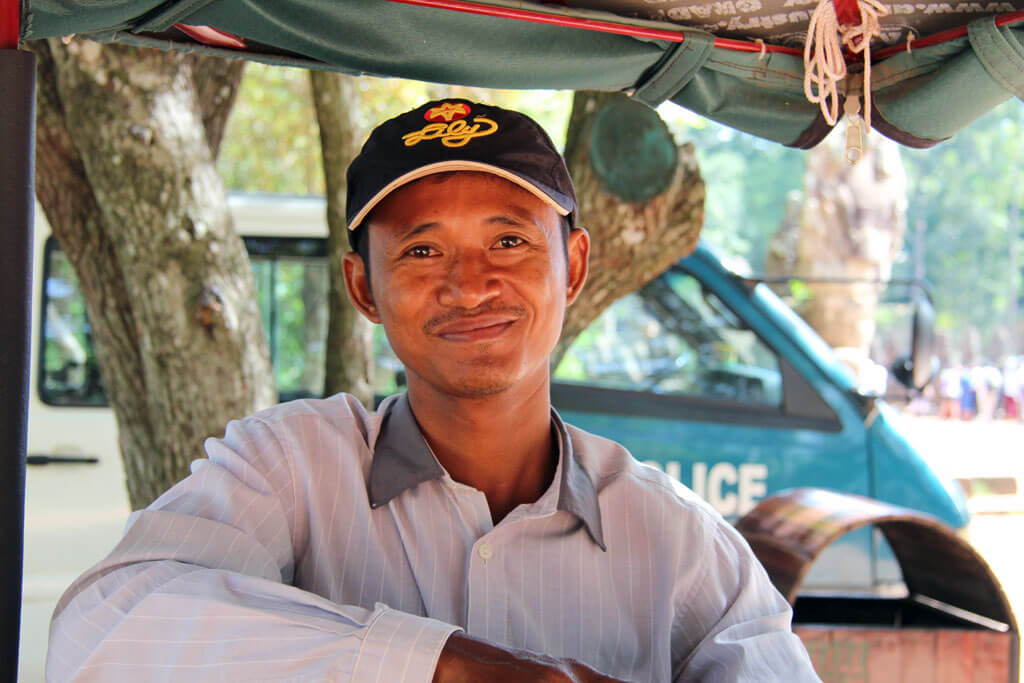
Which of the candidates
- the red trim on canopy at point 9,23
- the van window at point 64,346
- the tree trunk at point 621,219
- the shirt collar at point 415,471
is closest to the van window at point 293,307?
the van window at point 64,346

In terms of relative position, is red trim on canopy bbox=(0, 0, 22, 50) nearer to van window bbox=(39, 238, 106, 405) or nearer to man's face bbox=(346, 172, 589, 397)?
man's face bbox=(346, 172, 589, 397)

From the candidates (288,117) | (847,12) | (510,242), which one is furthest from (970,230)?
(510,242)

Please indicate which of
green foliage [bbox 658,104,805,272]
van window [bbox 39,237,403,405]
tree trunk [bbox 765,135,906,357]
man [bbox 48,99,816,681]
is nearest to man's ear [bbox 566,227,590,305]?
man [bbox 48,99,816,681]

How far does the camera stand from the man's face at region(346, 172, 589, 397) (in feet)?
6.29

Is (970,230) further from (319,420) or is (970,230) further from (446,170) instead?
(319,420)

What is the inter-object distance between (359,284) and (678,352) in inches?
134

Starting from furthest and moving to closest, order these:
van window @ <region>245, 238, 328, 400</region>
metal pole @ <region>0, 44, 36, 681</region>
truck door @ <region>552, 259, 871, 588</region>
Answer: van window @ <region>245, 238, 328, 400</region> < truck door @ <region>552, 259, 871, 588</region> < metal pole @ <region>0, 44, 36, 681</region>

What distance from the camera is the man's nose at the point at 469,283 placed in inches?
75.1

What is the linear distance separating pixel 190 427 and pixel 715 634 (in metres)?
2.02

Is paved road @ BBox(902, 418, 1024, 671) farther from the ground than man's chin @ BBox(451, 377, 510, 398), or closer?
closer

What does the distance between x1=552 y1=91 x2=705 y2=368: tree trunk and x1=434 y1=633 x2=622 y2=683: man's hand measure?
2196 mm

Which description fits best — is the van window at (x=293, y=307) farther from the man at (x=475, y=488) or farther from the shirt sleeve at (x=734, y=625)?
the shirt sleeve at (x=734, y=625)

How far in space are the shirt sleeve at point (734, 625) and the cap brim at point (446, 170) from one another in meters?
0.75

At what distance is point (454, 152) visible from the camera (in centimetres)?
192
